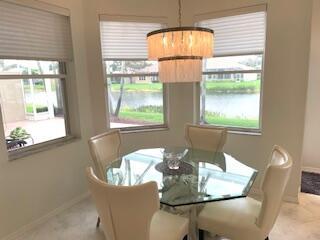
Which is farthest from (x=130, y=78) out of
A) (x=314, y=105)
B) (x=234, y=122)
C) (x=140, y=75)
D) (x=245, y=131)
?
(x=314, y=105)

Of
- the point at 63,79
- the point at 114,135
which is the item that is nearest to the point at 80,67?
the point at 63,79

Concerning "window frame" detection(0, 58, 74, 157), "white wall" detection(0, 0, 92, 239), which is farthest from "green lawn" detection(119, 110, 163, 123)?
"window frame" detection(0, 58, 74, 157)

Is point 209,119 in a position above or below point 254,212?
above

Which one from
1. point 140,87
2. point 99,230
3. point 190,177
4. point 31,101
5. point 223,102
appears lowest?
point 99,230

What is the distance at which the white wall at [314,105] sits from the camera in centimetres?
329

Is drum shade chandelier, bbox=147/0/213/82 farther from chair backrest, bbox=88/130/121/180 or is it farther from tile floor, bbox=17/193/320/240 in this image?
tile floor, bbox=17/193/320/240

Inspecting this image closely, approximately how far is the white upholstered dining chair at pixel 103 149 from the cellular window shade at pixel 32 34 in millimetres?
1090

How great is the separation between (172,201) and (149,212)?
0.32 meters

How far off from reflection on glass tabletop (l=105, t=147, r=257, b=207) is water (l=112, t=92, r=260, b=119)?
0.92 metres

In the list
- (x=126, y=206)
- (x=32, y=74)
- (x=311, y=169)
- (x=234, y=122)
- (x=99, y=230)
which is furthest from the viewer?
(x=311, y=169)

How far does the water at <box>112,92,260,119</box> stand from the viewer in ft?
10.0

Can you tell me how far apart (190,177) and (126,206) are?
29.4 inches

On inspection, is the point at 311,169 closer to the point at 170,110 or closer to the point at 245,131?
the point at 245,131

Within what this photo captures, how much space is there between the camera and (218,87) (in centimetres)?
320
